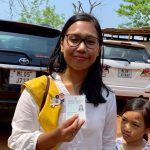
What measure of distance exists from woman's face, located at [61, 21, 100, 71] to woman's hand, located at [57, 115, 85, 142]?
1.12ft

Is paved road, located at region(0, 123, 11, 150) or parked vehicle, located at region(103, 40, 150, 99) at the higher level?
parked vehicle, located at region(103, 40, 150, 99)

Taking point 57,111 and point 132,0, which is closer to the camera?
point 57,111

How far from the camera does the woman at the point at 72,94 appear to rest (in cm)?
184

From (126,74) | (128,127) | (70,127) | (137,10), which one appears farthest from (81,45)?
(137,10)

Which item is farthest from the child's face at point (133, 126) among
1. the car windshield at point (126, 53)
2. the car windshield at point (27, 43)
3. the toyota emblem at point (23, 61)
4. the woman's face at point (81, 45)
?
the car windshield at point (126, 53)

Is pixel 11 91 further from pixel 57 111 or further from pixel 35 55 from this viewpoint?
pixel 57 111

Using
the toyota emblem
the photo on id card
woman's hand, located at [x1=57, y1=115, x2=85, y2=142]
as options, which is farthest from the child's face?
the toyota emblem

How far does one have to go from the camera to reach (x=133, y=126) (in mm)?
3025

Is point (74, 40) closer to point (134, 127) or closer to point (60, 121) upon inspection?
point (60, 121)

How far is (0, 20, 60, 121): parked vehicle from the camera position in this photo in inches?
200

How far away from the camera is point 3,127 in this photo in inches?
253

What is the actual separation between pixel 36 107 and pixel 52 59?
40 cm

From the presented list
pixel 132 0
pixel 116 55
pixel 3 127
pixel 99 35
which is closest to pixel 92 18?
pixel 99 35

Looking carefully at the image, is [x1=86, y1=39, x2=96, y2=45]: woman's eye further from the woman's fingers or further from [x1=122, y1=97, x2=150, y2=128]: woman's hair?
[x1=122, y1=97, x2=150, y2=128]: woman's hair
